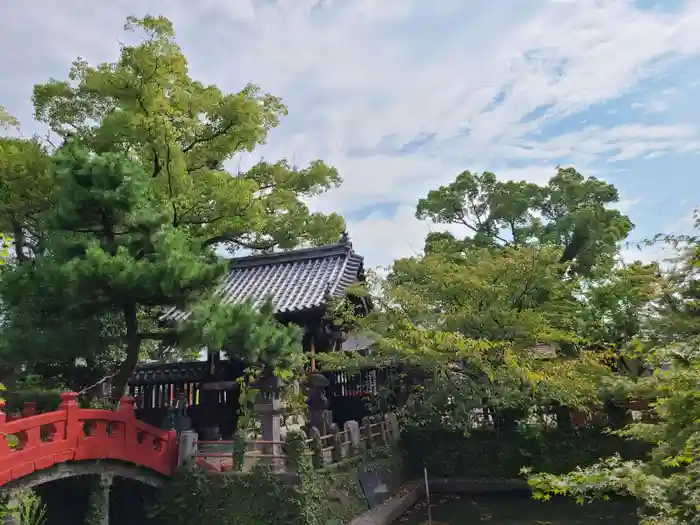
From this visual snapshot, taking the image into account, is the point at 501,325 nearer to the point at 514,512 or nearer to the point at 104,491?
the point at 514,512

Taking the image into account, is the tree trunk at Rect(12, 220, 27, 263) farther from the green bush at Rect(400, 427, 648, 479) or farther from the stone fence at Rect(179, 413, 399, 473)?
the green bush at Rect(400, 427, 648, 479)

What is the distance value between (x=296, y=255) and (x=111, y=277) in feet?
26.3

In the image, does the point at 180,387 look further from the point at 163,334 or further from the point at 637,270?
the point at 637,270

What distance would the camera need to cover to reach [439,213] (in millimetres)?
29375

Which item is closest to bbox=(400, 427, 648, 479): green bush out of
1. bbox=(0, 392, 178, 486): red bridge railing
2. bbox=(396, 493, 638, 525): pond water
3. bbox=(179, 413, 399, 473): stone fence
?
bbox=(396, 493, 638, 525): pond water

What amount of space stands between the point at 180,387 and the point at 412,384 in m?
7.25

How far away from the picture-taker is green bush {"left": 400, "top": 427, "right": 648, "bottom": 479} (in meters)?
14.4

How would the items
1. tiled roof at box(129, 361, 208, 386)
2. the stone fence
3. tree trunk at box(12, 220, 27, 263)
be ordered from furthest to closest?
tiled roof at box(129, 361, 208, 386) < tree trunk at box(12, 220, 27, 263) < the stone fence

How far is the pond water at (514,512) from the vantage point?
12.1 meters

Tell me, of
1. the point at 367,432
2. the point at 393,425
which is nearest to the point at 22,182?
the point at 367,432

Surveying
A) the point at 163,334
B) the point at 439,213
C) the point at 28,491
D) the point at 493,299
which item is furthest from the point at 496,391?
the point at 439,213

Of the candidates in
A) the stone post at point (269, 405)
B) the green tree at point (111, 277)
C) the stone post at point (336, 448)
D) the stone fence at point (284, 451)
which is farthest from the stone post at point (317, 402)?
the green tree at point (111, 277)

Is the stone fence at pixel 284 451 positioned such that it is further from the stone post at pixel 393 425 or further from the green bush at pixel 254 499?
the stone post at pixel 393 425

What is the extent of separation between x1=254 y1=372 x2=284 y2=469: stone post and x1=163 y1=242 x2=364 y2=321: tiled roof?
2.16 m
